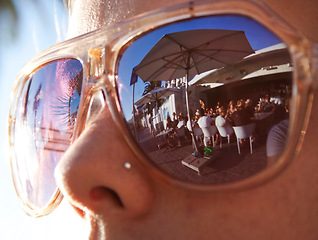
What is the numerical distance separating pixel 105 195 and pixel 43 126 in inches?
23.3

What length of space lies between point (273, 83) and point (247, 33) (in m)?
0.14

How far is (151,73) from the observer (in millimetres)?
605

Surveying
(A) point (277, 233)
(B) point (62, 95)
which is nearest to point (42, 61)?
(B) point (62, 95)

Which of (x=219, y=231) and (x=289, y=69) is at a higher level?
(x=289, y=69)

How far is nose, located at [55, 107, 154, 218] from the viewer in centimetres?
55

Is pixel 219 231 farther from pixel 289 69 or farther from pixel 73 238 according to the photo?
pixel 73 238

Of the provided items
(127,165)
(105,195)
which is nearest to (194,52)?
(127,165)

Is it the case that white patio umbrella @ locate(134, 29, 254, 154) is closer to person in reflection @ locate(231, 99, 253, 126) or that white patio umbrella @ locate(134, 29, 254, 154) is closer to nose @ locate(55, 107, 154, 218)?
person in reflection @ locate(231, 99, 253, 126)

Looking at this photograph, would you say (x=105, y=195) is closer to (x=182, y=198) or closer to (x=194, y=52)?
(x=182, y=198)

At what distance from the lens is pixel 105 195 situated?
1.91 feet

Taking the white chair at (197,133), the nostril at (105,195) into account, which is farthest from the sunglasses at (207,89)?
the nostril at (105,195)

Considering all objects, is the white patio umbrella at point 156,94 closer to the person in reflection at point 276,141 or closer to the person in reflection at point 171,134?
the person in reflection at point 171,134

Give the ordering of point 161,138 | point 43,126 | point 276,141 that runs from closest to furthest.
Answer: point 276,141 < point 161,138 < point 43,126

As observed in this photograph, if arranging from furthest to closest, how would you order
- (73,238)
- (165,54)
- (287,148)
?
(73,238), (165,54), (287,148)
